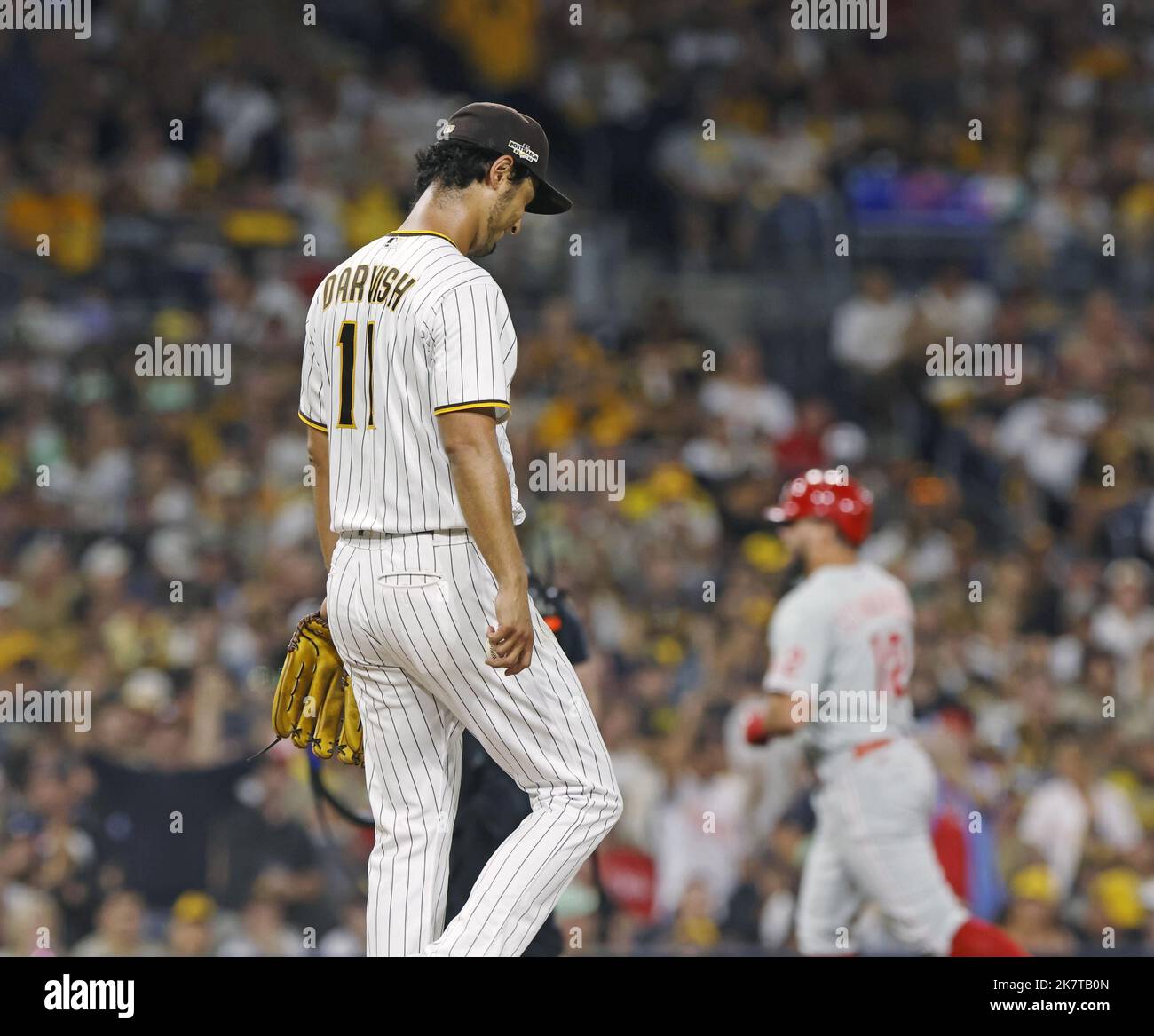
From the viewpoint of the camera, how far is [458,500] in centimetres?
339

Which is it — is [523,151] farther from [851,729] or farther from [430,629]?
[851,729]

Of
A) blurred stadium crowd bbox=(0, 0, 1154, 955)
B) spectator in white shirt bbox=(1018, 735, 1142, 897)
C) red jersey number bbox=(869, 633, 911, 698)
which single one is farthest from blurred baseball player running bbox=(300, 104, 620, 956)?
spectator in white shirt bbox=(1018, 735, 1142, 897)

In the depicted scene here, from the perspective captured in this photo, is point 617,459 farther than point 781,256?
No

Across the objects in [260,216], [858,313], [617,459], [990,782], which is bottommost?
[990,782]

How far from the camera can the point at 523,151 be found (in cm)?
361

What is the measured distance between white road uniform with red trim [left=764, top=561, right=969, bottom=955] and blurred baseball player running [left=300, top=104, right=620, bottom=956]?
221 centimetres

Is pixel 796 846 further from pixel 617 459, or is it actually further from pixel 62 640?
pixel 62 640

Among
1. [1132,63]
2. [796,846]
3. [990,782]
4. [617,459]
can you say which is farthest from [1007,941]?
[1132,63]

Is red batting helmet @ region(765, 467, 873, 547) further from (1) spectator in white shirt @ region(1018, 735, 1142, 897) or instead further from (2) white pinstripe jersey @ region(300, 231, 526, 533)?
(2) white pinstripe jersey @ region(300, 231, 526, 533)

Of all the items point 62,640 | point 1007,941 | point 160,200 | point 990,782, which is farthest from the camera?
point 160,200

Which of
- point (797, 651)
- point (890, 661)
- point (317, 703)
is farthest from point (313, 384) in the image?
point (890, 661)

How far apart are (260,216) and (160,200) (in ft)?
1.92

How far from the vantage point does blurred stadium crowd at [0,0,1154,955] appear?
721 cm

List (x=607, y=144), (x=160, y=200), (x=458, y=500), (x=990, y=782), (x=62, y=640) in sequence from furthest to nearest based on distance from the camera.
→ (x=607, y=144) < (x=160, y=200) < (x=62, y=640) < (x=990, y=782) < (x=458, y=500)
